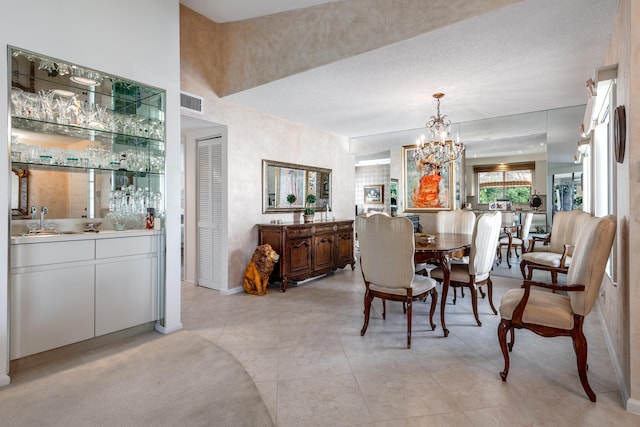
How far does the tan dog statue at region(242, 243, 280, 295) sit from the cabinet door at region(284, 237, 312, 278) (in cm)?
23

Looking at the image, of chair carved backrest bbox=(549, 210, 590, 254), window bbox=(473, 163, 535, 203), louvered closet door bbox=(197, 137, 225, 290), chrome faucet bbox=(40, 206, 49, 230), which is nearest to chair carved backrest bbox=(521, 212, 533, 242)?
window bbox=(473, 163, 535, 203)

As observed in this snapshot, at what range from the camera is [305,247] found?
4.88 metres

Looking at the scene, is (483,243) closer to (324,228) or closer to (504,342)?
Result: (504,342)

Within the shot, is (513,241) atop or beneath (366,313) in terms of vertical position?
atop

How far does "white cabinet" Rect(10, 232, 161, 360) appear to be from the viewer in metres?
2.36

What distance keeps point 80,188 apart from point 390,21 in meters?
3.13

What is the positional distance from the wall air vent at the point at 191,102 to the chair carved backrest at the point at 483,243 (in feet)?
11.1

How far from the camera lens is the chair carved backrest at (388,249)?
2.71m

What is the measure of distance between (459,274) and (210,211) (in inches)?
129

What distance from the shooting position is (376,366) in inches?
94.4

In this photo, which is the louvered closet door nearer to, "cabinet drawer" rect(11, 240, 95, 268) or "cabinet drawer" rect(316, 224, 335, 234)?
"cabinet drawer" rect(316, 224, 335, 234)

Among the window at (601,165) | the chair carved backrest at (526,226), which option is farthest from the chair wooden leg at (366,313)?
the chair carved backrest at (526,226)

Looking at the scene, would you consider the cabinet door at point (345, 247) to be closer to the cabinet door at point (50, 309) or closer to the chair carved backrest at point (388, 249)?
the chair carved backrest at point (388, 249)

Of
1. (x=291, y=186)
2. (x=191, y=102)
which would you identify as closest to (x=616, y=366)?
(x=291, y=186)
